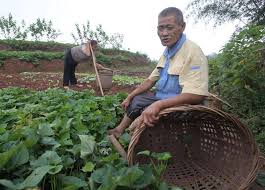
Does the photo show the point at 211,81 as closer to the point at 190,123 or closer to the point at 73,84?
the point at 190,123

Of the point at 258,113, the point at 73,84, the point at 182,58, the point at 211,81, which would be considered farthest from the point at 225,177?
the point at 73,84

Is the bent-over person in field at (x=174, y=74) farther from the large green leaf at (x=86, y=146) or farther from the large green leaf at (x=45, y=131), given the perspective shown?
the large green leaf at (x=45, y=131)

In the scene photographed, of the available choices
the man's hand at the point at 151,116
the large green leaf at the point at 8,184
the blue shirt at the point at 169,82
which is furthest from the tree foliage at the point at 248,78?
the large green leaf at the point at 8,184

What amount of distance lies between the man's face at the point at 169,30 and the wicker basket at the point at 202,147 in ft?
1.81

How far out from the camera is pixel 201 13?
8672mm

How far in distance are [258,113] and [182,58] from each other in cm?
153

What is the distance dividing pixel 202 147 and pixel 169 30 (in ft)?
2.92

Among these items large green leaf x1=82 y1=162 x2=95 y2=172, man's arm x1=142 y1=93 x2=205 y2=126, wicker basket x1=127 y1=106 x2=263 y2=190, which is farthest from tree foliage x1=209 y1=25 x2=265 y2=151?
large green leaf x1=82 y1=162 x2=95 y2=172

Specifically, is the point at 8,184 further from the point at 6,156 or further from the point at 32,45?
the point at 32,45

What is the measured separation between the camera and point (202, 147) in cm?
280

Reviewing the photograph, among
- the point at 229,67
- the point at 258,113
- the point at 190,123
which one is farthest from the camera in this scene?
the point at 229,67

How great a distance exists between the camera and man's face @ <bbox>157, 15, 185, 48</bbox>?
Answer: 264 centimetres

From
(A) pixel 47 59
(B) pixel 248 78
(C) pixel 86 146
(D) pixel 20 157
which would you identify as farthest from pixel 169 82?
(A) pixel 47 59

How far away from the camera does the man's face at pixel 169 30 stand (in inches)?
104
